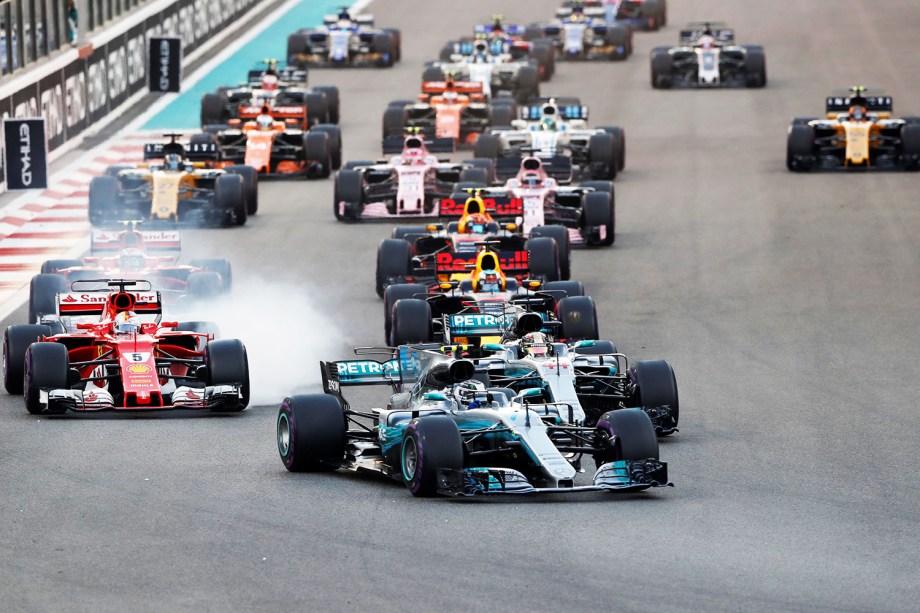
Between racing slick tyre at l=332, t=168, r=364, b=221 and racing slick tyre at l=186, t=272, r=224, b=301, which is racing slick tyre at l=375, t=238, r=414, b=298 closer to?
racing slick tyre at l=186, t=272, r=224, b=301

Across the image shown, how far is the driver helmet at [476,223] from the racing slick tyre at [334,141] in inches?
494

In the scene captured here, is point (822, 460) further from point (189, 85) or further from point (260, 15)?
point (260, 15)

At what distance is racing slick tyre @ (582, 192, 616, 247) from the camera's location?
3459 cm

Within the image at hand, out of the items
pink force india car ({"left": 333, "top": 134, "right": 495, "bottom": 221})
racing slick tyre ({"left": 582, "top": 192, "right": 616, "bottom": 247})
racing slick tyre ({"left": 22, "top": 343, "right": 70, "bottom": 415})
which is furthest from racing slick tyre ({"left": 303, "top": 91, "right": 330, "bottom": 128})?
racing slick tyre ({"left": 22, "top": 343, "right": 70, "bottom": 415})

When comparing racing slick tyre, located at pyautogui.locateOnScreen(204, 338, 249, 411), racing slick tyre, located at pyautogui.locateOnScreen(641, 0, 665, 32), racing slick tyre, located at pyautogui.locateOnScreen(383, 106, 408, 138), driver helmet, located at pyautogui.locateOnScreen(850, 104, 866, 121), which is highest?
racing slick tyre, located at pyautogui.locateOnScreen(641, 0, 665, 32)

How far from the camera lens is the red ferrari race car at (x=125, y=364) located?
22484 millimetres

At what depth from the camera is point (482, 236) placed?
99.5ft

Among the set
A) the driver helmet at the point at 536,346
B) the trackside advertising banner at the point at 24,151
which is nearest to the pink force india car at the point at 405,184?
the trackside advertising banner at the point at 24,151

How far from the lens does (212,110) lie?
47000 millimetres

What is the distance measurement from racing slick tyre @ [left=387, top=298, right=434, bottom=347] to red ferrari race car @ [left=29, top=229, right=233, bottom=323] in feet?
11.7

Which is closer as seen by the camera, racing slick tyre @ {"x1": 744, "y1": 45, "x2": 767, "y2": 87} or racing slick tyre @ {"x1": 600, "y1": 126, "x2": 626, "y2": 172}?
racing slick tyre @ {"x1": 600, "y1": 126, "x2": 626, "y2": 172}

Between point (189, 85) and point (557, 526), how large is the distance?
39.6 metres

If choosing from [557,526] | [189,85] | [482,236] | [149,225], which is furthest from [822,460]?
[189,85]

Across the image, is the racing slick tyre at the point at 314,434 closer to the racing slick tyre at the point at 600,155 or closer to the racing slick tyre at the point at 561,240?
the racing slick tyre at the point at 561,240
